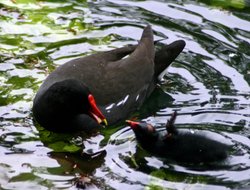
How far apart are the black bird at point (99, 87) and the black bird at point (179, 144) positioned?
2.60 feet

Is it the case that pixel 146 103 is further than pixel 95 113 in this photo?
Yes

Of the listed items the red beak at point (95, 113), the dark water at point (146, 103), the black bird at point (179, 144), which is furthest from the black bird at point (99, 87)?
the black bird at point (179, 144)

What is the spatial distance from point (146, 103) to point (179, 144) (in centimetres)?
179


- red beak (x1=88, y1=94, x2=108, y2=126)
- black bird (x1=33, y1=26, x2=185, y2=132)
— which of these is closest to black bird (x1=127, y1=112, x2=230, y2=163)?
red beak (x1=88, y1=94, x2=108, y2=126)

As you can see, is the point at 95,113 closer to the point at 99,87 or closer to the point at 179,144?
the point at 99,87

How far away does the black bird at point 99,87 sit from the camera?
8.21 metres

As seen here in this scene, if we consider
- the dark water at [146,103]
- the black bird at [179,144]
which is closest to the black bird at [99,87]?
the dark water at [146,103]

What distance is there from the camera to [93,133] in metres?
8.40

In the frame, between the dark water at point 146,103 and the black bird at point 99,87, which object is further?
the black bird at point 99,87

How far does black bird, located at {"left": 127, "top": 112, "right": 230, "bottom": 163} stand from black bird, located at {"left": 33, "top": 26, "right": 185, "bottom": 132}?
2.60 ft

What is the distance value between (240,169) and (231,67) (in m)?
2.52

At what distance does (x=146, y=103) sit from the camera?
9.25 m

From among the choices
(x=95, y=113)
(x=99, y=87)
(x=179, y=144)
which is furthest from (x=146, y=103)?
(x=179, y=144)

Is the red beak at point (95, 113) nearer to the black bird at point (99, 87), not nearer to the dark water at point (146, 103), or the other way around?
the black bird at point (99, 87)
